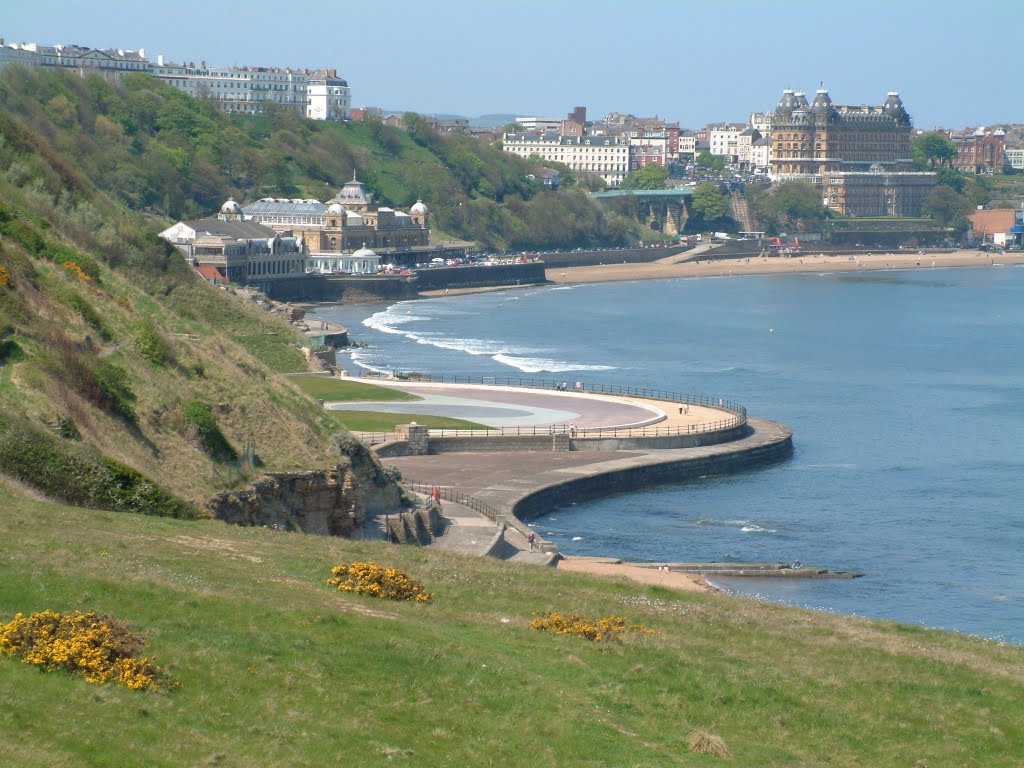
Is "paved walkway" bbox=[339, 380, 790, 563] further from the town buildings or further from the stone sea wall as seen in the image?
the town buildings

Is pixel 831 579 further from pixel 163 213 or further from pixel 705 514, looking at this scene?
pixel 163 213

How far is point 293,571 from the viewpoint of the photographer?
22.5 meters

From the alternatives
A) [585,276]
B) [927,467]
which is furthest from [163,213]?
[927,467]

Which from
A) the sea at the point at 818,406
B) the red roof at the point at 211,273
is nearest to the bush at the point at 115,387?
the sea at the point at 818,406

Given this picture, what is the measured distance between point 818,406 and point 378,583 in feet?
212

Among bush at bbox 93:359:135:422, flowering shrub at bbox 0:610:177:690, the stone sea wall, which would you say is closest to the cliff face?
bush at bbox 93:359:135:422

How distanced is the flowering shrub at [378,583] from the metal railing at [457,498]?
22629 mm

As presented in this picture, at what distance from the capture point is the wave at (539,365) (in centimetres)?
9600

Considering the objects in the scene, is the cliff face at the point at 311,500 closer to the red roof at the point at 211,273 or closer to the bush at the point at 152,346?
the bush at the point at 152,346

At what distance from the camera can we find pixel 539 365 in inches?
3878

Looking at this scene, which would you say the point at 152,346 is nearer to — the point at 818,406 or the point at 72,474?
the point at 72,474

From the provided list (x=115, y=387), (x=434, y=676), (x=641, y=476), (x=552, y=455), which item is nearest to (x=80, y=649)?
(x=434, y=676)

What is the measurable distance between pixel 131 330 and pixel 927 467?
3722 cm

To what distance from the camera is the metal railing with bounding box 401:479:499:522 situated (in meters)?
46.7
